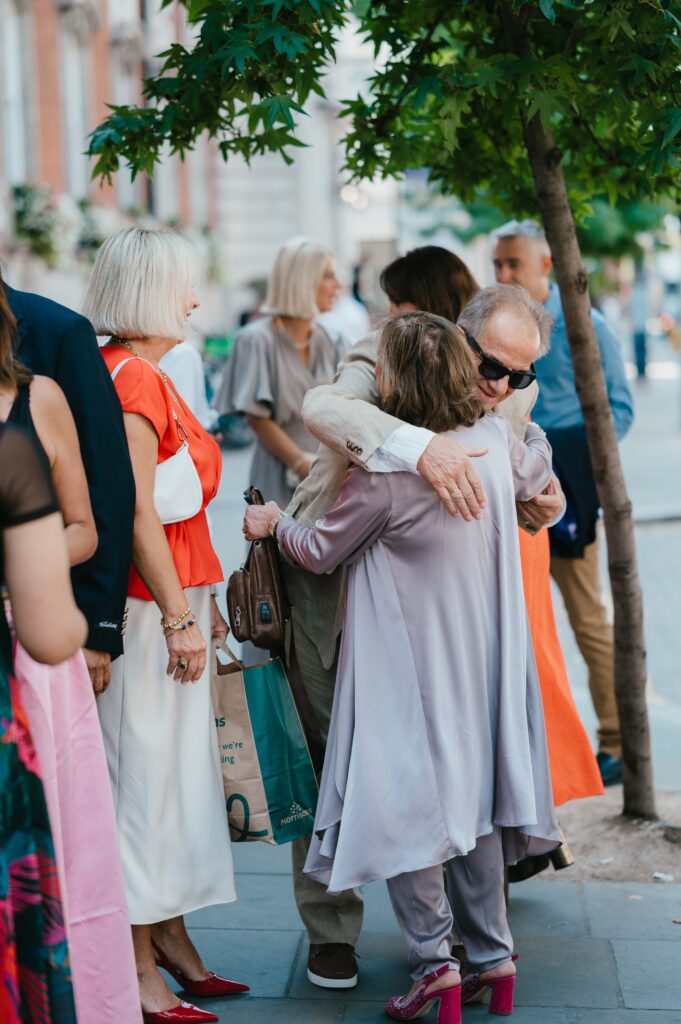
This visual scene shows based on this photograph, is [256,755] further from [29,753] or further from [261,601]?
[29,753]

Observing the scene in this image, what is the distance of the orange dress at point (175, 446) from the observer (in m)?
3.39

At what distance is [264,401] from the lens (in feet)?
19.5

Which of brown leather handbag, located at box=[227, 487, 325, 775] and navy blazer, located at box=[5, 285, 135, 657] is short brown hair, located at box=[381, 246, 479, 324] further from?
navy blazer, located at box=[5, 285, 135, 657]

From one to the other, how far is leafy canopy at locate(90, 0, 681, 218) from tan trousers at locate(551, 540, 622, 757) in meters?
1.51

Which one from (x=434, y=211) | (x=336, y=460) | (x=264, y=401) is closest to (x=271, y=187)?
(x=434, y=211)

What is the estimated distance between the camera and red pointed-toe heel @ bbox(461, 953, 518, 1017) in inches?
142

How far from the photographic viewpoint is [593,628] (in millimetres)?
5750

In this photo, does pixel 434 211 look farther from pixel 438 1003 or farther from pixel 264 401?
pixel 438 1003

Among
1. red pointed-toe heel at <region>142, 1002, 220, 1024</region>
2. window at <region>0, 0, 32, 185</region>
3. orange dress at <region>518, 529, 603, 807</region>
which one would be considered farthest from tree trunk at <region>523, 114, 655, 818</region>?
window at <region>0, 0, 32, 185</region>

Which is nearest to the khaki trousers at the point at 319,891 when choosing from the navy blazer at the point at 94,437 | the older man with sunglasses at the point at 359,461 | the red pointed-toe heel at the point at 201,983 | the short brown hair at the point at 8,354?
the older man with sunglasses at the point at 359,461

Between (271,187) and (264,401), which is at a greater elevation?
(271,187)

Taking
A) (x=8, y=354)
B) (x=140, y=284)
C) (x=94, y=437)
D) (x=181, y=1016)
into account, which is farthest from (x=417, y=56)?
(x=181, y=1016)

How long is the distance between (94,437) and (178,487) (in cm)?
40

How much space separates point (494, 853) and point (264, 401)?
2799 millimetres
